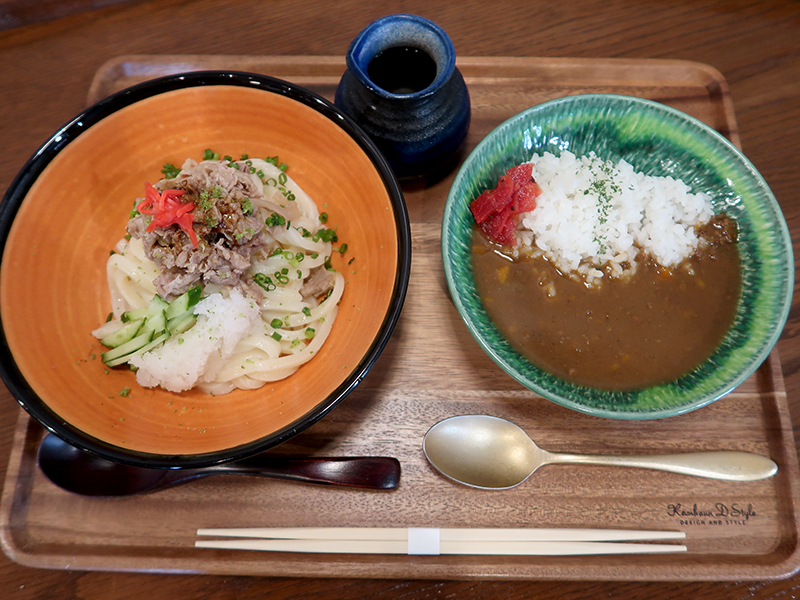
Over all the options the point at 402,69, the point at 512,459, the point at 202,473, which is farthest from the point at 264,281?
the point at 512,459

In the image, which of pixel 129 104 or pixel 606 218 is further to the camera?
pixel 606 218

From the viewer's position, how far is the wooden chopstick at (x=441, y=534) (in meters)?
1.87

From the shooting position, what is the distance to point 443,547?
1859 mm

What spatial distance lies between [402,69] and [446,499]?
185cm

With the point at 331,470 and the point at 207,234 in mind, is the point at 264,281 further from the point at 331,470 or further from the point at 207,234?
the point at 331,470

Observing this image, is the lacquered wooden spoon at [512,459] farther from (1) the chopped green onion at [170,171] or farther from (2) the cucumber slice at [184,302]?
(1) the chopped green onion at [170,171]

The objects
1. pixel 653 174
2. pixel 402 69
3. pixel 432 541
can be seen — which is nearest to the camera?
pixel 432 541

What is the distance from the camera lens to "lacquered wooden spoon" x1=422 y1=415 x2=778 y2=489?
1.93 meters

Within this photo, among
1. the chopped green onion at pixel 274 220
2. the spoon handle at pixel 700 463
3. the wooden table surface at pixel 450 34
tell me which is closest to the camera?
the spoon handle at pixel 700 463

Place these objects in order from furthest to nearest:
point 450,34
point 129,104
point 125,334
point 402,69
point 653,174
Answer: point 450,34
point 653,174
point 402,69
point 129,104
point 125,334

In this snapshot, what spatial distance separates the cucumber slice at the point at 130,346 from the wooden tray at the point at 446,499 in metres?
0.51

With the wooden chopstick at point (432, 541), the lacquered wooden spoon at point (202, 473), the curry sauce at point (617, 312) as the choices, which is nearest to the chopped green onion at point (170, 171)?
the lacquered wooden spoon at point (202, 473)

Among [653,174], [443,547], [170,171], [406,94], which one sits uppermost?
[406,94]

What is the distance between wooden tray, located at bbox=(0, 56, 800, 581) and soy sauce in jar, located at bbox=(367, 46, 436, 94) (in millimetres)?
1005
